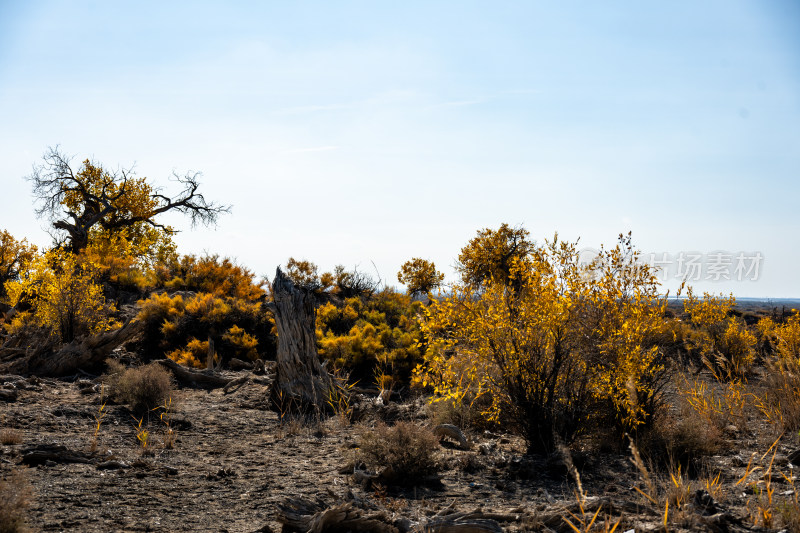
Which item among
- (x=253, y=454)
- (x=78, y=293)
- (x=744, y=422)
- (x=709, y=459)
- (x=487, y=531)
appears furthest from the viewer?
(x=78, y=293)

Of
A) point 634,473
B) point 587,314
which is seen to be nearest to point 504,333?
point 587,314

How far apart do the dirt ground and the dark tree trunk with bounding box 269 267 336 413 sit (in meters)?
0.80

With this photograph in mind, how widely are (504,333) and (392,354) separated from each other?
5.72m

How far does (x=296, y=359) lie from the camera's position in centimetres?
868

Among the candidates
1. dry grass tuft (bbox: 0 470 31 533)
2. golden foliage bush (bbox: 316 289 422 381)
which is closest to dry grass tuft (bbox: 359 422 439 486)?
dry grass tuft (bbox: 0 470 31 533)

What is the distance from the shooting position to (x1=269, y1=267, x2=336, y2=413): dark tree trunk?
8.53 m

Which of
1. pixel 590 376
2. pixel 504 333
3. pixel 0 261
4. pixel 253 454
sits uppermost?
pixel 0 261

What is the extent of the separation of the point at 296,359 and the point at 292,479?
3.61 metres

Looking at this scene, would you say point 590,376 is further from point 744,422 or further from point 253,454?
point 253,454

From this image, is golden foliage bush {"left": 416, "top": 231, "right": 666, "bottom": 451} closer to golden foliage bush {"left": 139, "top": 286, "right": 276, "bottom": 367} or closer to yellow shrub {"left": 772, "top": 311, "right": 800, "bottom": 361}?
yellow shrub {"left": 772, "top": 311, "right": 800, "bottom": 361}

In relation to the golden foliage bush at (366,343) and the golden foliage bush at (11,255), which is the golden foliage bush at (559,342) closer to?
the golden foliage bush at (366,343)

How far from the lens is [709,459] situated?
18.4 ft

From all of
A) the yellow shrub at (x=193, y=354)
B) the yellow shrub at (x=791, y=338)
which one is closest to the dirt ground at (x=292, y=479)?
the yellow shrub at (x=791, y=338)

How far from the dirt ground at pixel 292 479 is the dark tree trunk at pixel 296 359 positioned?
2.61ft
